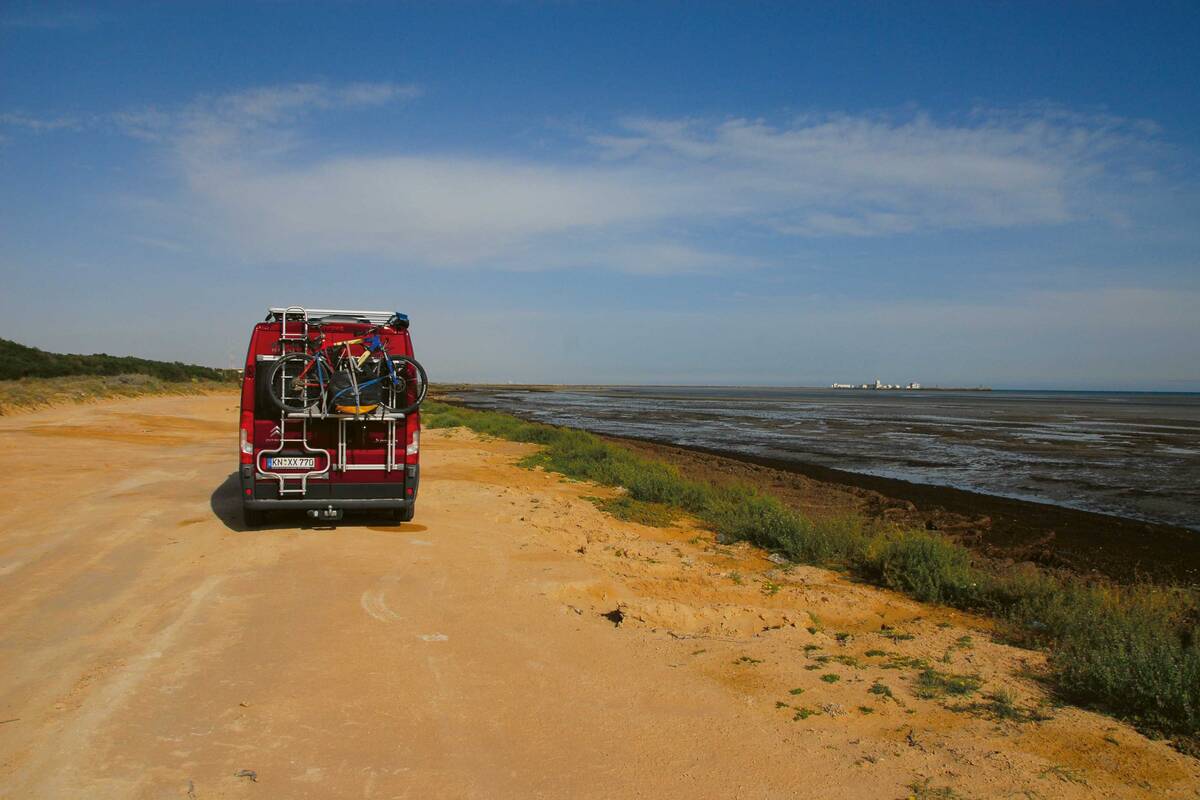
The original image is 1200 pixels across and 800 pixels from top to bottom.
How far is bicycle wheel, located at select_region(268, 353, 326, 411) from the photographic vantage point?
884cm

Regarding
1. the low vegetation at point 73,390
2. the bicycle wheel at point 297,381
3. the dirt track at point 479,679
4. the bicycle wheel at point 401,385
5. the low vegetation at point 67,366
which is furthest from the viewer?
the low vegetation at point 67,366

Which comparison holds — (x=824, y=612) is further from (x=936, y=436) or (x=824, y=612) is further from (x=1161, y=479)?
(x=936, y=436)

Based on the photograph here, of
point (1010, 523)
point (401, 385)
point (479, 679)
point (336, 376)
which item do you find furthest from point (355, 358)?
point (1010, 523)

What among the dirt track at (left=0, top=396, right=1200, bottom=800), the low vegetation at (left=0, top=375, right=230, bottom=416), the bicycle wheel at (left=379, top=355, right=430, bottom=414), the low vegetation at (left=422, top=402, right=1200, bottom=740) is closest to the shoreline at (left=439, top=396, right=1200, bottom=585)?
the low vegetation at (left=422, top=402, right=1200, bottom=740)

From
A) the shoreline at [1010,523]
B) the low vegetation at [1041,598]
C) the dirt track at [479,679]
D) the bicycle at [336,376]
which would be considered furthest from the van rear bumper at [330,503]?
the shoreline at [1010,523]

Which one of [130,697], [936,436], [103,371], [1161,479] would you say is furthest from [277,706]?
[103,371]

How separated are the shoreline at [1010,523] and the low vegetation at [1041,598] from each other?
5.52ft

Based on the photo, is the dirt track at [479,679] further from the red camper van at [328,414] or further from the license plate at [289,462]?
the license plate at [289,462]

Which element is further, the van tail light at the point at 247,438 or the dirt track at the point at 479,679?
the van tail light at the point at 247,438

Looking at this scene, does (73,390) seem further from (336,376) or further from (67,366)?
(336,376)

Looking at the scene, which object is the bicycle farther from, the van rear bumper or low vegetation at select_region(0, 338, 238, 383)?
low vegetation at select_region(0, 338, 238, 383)

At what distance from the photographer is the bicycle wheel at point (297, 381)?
8.84 m

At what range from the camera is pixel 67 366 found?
52312 mm

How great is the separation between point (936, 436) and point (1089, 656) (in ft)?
113
